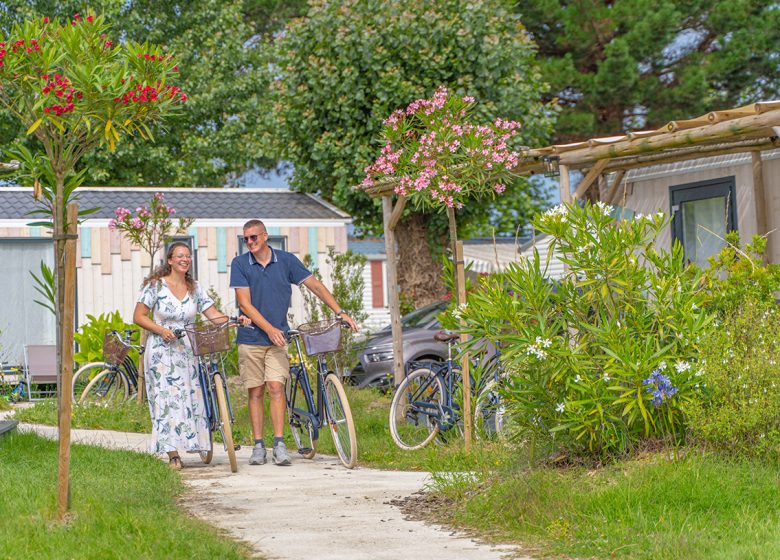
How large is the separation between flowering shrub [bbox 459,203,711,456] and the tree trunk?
1379 cm

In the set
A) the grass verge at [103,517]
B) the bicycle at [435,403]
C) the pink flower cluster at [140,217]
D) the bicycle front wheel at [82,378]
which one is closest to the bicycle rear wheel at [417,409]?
the bicycle at [435,403]

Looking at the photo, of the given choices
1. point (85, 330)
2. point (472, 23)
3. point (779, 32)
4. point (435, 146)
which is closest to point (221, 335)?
point (435, 146)

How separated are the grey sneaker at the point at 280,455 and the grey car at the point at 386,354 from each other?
18.6 feet

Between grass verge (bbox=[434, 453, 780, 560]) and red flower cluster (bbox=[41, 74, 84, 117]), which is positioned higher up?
red flower cluster (bbox=[41, 74, 84, 117])

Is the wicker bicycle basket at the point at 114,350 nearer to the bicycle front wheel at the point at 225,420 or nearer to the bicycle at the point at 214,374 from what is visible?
the bicycle at the point at 214,374

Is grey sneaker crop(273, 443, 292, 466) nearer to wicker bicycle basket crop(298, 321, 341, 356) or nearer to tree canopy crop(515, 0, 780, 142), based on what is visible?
wicker bicycle basket crop(298, 321, 341, 356)

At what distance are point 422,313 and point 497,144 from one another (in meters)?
7.24

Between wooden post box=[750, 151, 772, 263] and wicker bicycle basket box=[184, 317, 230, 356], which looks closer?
wicker bicycle basket box=[184, 317, 230, 356]

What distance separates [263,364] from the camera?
9.04 metres

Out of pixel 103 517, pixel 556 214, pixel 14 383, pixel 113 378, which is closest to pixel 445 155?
pixel 556 214

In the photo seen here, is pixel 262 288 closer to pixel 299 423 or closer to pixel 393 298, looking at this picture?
pixel 299 423

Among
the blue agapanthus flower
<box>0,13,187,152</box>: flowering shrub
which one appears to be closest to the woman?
<box>0,13,187,152</box>: flowering shrub

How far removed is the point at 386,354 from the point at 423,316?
1.08 meters

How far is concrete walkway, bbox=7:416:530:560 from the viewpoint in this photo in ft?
18.5
